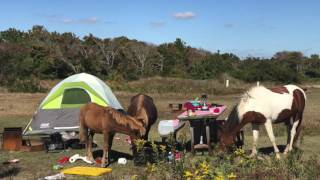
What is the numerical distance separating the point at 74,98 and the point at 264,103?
714 centimetres

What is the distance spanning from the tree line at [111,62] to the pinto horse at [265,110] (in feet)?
115

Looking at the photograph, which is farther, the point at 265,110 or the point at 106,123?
the point at 265,110

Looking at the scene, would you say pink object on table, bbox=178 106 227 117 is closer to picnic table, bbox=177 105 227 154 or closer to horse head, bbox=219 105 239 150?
picnic table, bbox=177 105 227 154

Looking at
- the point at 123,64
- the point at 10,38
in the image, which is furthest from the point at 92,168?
the point at 10,38

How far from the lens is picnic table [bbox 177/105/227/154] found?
11812mm

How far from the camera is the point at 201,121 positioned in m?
12.5

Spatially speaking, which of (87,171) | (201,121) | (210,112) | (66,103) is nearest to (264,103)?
(210,112)

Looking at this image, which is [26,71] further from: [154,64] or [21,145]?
[21,145]

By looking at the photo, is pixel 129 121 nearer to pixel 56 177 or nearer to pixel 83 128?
pixel 83 128

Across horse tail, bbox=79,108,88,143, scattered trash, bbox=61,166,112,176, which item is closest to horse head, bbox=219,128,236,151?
scattered trash, bbox=61,166,112,176

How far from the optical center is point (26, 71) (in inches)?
1991

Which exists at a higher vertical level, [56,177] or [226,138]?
[226,138]

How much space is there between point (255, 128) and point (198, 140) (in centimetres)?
195

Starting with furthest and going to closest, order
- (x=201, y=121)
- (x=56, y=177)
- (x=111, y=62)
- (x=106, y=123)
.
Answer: (x=111, y=62) → (x=201, y=121) → (x=106, y=123) → (x=56, y=177)
